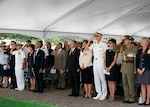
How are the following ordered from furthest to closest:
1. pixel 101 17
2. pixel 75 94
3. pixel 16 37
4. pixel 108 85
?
pixel 16 37
pixel 101 17
pixel 75 94
pixel 108 85

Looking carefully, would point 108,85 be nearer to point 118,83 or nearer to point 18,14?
point 118,83

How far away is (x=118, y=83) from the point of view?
26.1 feet

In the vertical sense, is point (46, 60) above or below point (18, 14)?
below

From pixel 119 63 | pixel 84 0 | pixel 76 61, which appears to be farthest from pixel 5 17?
pixel 119 63

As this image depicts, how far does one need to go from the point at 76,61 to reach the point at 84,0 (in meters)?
2.55

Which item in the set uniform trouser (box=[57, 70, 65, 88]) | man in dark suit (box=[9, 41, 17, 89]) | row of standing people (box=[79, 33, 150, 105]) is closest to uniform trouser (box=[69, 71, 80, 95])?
row of standing people (box=[79, 33, 150, 105])

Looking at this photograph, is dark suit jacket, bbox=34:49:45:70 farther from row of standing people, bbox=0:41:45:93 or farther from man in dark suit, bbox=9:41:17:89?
man in dark suit, bbox=9:41:17:89

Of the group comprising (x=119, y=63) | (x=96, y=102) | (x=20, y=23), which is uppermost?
(x=20, y=23)

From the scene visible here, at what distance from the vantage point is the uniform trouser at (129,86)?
690 cm

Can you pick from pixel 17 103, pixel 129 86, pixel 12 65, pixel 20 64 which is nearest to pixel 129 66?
pixel 129 86

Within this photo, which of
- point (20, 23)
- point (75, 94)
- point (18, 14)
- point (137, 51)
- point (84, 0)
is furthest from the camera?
point (20, 23)

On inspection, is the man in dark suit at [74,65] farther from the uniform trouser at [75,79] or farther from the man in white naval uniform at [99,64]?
the man in white naval uniform at [99,64]

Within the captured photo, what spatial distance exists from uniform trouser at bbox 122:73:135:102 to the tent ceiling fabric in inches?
143

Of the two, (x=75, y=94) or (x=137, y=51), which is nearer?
(x=137, y=51)
